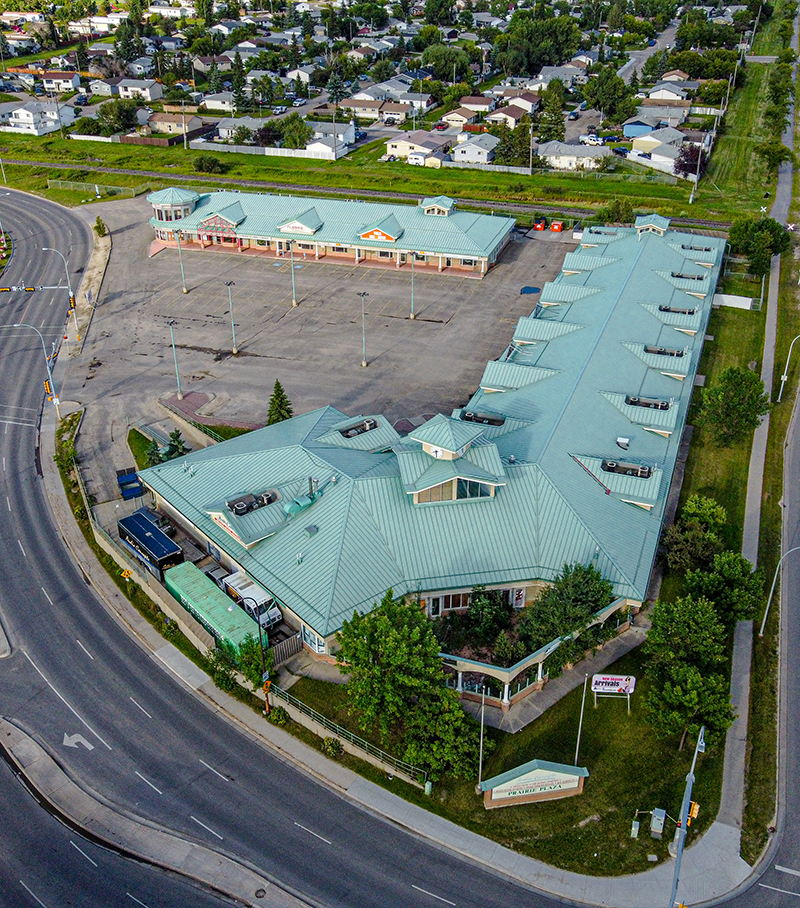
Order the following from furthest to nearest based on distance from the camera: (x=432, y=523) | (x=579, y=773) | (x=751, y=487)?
1. (x=751, y=487)
2. (x=432, y=523)
3. (x=579, y=773)

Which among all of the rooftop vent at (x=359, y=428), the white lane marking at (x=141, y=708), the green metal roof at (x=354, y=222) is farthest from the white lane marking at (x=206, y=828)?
the green metal roof at (x=354, y=222)

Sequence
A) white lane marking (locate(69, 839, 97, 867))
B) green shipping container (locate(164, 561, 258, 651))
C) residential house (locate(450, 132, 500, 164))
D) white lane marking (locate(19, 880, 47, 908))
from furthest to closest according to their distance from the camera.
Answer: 1. residential house (locate(450, 132, 500, 164))
2. green shipping container (locate(164, 561, 258, 651))
3. white lane marking (locate(69, 839, 97, 867))
4. white lane marking (locate(19, 880, 47, 908))

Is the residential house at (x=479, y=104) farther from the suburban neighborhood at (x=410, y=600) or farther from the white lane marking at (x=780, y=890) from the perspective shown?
the white lane marking at (x=780, y=890)

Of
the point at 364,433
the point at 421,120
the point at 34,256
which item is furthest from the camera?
the point at 421,120

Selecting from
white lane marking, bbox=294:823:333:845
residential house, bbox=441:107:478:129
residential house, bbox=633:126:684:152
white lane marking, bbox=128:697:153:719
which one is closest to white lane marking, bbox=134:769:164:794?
white lane marking, bbox=128:697:153:719

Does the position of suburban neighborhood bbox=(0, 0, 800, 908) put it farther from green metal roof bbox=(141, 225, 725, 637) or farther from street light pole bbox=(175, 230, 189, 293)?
street light pole bbox=(175, 230, 189, 293)

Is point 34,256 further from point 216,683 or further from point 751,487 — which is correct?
point 751,487

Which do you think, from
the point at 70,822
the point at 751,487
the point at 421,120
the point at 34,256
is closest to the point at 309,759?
the point at 70,822
